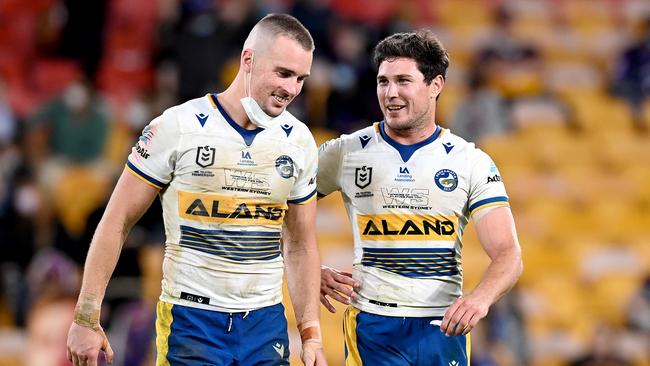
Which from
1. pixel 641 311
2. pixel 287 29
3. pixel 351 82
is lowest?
pixel 641 311

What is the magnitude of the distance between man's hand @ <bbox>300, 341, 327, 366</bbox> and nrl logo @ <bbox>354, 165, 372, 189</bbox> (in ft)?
2.74

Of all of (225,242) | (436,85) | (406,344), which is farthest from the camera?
(436,85)

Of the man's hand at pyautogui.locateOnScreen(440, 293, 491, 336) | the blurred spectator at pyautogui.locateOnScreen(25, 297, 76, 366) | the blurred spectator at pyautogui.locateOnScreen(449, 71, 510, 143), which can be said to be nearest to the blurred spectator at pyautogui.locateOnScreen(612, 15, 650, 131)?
the blurred spectator at pyautogui.locateOnScreen(449, 71, 510, 143)

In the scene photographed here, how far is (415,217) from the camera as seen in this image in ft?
18.6

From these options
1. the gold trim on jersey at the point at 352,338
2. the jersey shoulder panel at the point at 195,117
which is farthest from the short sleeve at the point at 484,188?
the jersey shoulder panel at the point at 195,117

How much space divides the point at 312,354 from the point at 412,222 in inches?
31.6

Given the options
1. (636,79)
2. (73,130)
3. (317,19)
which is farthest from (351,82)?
(636,79)

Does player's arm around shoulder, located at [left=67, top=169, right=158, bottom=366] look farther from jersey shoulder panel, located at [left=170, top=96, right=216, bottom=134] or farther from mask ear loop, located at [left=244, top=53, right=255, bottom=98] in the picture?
mask ear loop, located at [left=244, top=53, right=255, bottom=98]

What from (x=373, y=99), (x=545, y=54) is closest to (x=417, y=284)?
(x=373, y=99)

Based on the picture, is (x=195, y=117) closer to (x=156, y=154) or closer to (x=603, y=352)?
(x=156, y=154)

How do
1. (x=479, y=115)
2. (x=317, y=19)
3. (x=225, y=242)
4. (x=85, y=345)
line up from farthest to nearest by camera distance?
1. (x=317, y=19)
2. (x=479, y=115)
3. (x=225, y=242)
4. (x=85, y=345)

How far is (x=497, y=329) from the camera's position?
33.2 ft

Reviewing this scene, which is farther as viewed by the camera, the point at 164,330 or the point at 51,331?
the point at 51,331

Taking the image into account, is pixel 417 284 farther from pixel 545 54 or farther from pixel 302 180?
pixel 545 54
